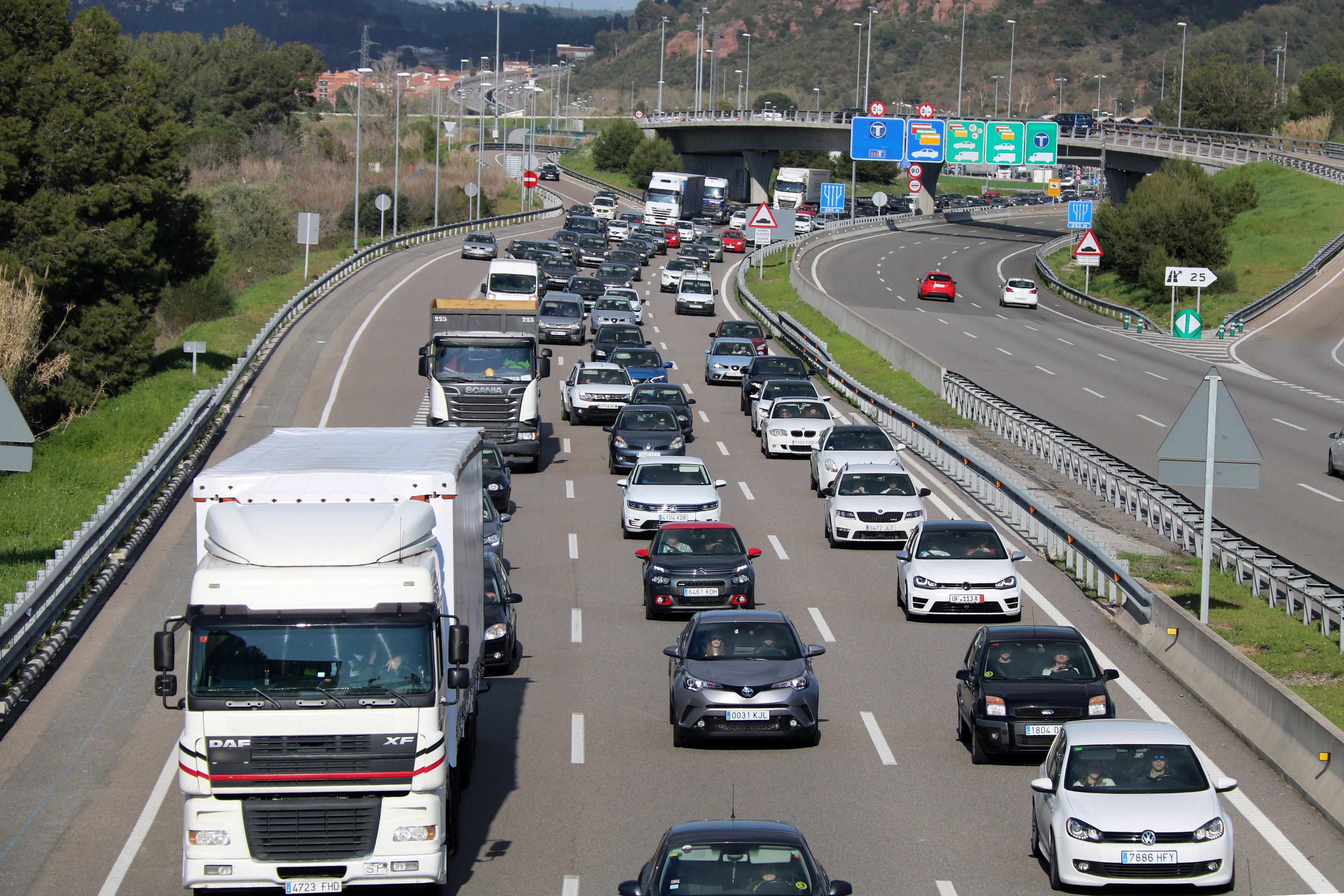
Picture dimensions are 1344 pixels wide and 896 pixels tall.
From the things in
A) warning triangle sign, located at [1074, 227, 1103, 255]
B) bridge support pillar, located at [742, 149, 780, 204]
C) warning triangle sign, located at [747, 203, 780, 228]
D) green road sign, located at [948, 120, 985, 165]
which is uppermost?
green road sign, located at [948, 120, 985, 165]

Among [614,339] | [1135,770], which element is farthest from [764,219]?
[1135,770]

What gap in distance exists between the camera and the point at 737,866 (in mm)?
A: 9180

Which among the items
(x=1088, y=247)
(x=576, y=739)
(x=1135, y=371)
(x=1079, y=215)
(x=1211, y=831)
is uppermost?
(x=1079, y=215)

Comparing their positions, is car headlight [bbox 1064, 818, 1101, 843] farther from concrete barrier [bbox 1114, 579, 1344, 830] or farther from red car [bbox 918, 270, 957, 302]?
red car [bbox 918, 270, 957, 302]

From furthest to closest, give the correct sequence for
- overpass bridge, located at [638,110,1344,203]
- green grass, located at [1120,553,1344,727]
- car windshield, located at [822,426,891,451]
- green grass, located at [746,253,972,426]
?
overpass bridge, located at [638,110,1344,203] → green grass, located at [746,253,972,426] → car windshield, located at [822,426,891,451] → green grass, located at [1120,553,1344,727]

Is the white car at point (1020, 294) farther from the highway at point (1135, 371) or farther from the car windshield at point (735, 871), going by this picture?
the car windshield at point (735, 871)

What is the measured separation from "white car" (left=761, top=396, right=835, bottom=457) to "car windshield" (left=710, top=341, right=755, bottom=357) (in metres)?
10.4

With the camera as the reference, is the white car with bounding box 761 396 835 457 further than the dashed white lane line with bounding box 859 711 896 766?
Yes

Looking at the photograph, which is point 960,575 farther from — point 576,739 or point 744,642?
point 576,739

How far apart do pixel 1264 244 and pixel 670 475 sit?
5458 cm

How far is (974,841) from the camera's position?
1244 centimetres

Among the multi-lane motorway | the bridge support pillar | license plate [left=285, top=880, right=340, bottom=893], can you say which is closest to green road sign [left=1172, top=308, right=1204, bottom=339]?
the multi-lane motorway

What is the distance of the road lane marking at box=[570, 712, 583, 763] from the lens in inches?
583

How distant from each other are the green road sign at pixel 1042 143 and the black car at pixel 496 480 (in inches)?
2708
